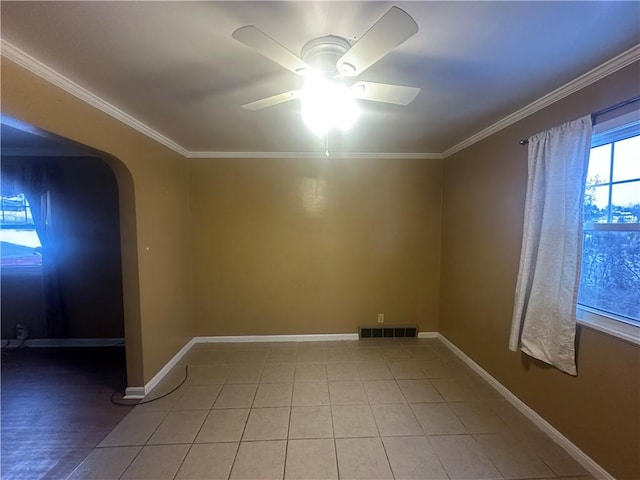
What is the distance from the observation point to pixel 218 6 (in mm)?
1177

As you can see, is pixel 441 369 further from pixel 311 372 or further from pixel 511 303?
pixel 311 372

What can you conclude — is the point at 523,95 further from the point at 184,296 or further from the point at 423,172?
the point at 184,296

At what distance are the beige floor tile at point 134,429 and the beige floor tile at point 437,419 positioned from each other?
2.04 meters

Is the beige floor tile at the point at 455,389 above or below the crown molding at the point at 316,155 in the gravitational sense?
below

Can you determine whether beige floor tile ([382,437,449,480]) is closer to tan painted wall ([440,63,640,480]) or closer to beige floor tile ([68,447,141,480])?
tan painted wall ([440,63,640,480])

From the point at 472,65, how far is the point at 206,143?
2.64m

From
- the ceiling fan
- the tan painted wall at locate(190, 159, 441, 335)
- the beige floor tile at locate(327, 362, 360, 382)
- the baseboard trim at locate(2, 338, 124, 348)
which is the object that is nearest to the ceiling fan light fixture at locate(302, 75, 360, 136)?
the ceiling fan

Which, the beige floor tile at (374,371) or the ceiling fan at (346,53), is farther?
the beige floor tile at (374,371)

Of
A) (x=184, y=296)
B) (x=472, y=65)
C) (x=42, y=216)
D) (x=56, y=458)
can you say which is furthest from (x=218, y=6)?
(x=42, y=216)

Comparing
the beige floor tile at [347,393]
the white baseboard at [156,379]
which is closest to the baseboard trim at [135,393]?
the white baseboard at [156,379]

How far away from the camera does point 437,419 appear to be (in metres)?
2.29

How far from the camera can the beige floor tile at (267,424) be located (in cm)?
211

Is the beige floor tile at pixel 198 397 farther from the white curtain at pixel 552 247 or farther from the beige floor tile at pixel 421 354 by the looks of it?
the white curtain at pixel 552 247

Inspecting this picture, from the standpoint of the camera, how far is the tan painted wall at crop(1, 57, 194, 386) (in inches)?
64.9
